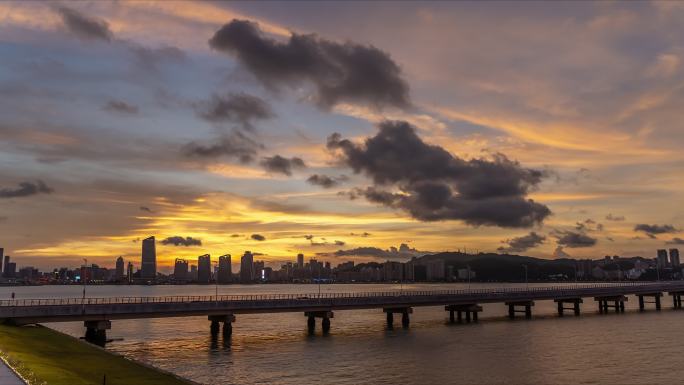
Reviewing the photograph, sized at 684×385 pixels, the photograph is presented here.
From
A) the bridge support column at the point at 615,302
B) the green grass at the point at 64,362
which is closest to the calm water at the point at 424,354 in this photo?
the green grass at the point at 64,362

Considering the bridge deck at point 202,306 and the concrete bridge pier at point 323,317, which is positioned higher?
the bridge deck at point 202,306

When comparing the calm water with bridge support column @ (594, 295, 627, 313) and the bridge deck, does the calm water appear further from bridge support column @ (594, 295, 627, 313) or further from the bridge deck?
bridge support column @ (594, 295, 627, 313)

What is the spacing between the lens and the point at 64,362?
166ft

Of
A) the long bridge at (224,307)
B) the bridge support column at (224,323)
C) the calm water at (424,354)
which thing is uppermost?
the long bridge at (224,307)

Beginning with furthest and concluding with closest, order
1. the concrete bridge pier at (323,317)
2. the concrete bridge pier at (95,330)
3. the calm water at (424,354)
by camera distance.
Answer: the concrete bridge pier at (323,317) < the concrete bridge pier at (95,330) < the calm water at (424,354)

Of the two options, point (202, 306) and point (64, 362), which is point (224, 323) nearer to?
point (202, 306)

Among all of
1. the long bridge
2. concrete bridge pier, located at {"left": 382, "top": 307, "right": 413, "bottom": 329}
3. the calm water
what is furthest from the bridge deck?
the calm water

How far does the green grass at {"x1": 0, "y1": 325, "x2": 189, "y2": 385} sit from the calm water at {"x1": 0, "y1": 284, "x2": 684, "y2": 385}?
9.09 metres

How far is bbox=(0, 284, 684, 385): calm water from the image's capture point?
6188 cm

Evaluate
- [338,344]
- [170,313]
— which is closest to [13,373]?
[170,313]

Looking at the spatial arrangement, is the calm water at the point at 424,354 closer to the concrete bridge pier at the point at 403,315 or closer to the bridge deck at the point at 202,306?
the concrete bridge pier at the point at 403,315

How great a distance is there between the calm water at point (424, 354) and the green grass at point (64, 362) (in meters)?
9.09

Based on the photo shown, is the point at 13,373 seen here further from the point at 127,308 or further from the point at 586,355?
the point at 586,355

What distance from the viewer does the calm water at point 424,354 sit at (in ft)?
203
